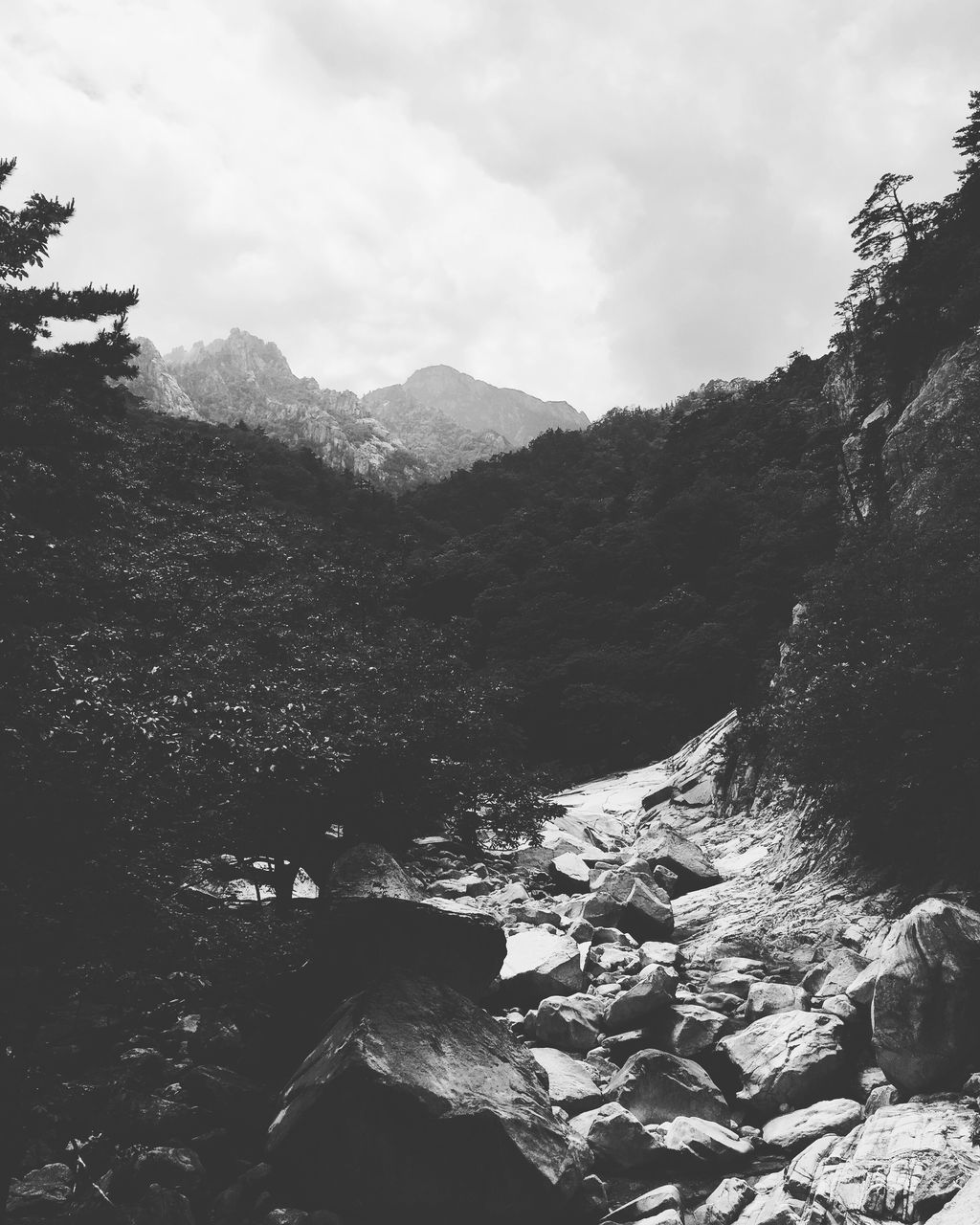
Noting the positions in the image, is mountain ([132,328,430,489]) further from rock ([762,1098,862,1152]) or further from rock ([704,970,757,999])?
rock ([762,1098,862,1152])

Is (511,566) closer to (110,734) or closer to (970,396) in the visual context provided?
(970,396)

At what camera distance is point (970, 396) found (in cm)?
1994

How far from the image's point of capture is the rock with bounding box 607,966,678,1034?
8.08 meters

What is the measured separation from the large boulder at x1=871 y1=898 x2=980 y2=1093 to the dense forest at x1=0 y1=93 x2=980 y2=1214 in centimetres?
400

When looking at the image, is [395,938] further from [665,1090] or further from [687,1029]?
[687,1029]

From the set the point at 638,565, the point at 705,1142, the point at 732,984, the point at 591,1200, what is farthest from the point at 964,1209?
the point at 638,565

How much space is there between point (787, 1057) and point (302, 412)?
136408 mm

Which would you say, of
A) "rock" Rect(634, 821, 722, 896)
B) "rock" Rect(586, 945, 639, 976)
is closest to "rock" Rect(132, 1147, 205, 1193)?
"rock" Rect(586, 945, 639, 976)

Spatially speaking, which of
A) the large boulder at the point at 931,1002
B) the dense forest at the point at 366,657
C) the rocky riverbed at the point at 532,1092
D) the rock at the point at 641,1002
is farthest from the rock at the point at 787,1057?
the dense forest at the point at 366,657

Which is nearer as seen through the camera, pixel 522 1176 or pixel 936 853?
pixel 522 1176

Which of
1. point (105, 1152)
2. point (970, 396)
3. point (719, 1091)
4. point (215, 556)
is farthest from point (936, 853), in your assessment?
point (215, 556)

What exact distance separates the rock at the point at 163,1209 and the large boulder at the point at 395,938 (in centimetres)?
236

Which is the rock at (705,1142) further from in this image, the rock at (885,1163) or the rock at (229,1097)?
the rock at (229,1097)

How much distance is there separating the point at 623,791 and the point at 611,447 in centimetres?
4861
